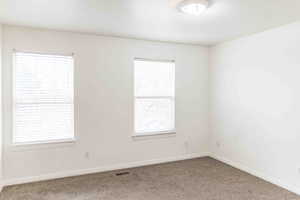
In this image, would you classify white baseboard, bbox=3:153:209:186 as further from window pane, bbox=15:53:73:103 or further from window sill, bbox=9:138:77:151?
window pane, bbox=15:53:73:103

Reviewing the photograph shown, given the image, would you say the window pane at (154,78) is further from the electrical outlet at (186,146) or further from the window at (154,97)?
the electrical outlet at (186,146)

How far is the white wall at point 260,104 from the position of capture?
10.00ft

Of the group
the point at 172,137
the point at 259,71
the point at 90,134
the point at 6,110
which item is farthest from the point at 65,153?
the point at 259,71

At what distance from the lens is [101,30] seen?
3.45 metres

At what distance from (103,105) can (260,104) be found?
2.78 metres

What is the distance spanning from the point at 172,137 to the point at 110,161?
139cm

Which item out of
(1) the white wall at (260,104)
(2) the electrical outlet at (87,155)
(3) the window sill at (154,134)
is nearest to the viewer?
(1) the white wall at (260,104)

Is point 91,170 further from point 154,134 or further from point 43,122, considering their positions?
point 154,134

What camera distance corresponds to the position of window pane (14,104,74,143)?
10.8 feet

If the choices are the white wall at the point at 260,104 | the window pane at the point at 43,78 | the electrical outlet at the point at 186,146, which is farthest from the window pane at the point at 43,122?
the white wall at the point at 260,104

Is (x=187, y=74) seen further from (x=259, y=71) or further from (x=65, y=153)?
(x=65, y=153)

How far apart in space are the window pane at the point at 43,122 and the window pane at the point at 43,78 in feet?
0.42

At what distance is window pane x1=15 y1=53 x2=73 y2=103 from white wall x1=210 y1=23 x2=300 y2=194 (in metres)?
3.07

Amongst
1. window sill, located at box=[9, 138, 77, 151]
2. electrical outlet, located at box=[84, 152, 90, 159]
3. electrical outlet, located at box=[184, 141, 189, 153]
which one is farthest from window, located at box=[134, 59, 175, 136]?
window sill, located at box=[9, 138, 77, 151]
